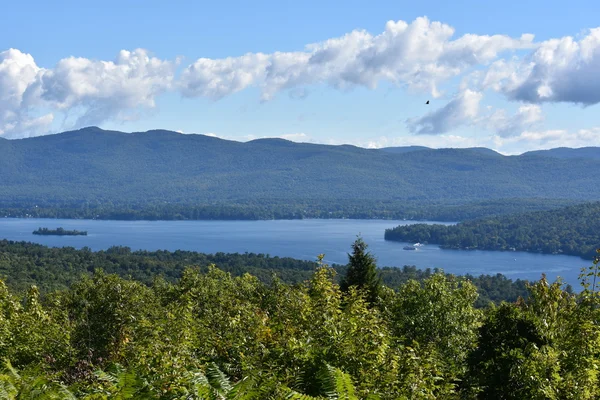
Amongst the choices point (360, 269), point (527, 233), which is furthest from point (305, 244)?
point (360, 269)

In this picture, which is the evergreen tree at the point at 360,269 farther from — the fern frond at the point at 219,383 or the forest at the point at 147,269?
the forest at the point at 147,269

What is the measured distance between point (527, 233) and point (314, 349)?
161 metres

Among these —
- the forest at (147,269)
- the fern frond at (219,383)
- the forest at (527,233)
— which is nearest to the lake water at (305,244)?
the forest at (527,233)

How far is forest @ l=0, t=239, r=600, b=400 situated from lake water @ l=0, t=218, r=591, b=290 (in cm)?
8384

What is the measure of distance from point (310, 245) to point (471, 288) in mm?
120501

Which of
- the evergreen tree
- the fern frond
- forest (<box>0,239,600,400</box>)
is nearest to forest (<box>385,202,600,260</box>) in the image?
the evergreen tree

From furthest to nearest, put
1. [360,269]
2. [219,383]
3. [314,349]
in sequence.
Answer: [360,269] → [314,349] → [219,383]

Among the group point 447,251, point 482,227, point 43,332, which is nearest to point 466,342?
point 43,332

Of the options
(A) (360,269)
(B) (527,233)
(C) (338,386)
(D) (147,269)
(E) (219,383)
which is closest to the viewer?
→ (C) (338,386)

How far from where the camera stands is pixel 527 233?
162 m

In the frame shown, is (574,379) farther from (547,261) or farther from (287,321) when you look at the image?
(547,261)

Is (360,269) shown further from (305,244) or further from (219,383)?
(305,244)

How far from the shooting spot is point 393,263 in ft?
389

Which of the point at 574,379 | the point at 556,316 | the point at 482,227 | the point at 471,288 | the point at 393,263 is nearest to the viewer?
the point at 574,379
